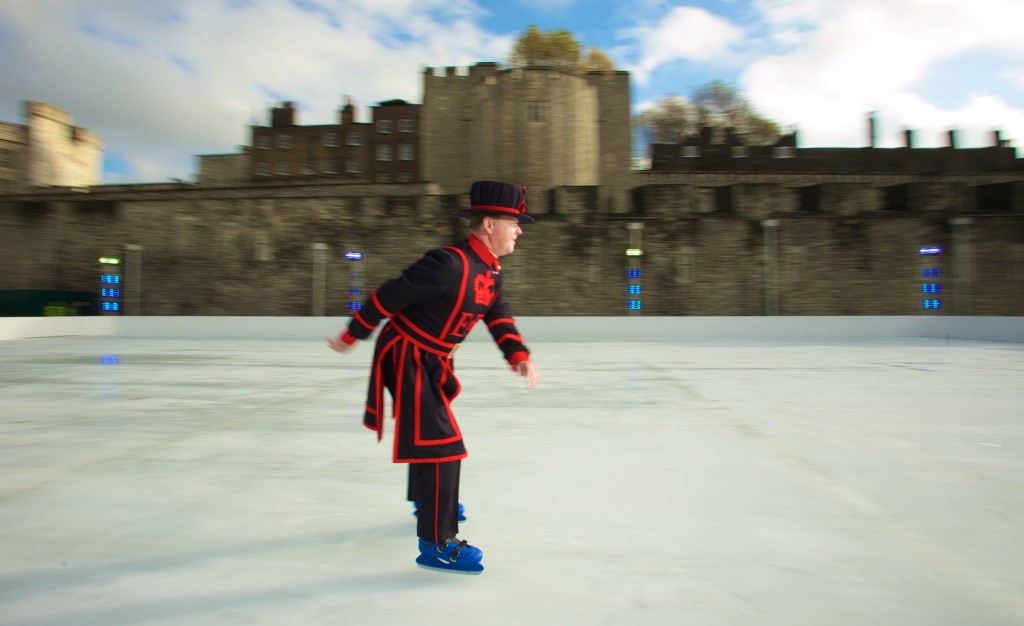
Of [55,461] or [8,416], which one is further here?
[8,416]

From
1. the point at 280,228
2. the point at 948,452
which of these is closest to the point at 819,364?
the point at 948,452

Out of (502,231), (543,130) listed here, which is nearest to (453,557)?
(502,231)

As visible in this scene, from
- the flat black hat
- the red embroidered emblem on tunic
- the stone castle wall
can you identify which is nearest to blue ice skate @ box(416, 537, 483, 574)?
the red embroidered emblem on tunic

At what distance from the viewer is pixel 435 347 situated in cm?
224

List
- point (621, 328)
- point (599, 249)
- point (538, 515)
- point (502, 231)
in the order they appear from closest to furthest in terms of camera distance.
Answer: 1. point (502, 231)
2. point (538, 515)
3. point (621, 328)
4. point (599, 249)

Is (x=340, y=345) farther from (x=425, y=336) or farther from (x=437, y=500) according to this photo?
(x=437, y=500)

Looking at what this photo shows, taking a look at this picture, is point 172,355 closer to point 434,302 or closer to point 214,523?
point 214,523

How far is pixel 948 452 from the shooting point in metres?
3.84

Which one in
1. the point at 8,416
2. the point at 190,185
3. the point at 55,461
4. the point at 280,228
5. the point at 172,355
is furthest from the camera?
the point at 190,185

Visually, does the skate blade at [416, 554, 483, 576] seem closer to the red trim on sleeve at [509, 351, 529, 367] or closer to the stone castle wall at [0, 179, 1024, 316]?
the red trim on sleeve at [509, 351, 529, 367]

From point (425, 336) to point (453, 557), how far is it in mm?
746

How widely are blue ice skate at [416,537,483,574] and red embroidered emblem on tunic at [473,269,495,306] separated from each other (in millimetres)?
838

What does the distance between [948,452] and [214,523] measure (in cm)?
408

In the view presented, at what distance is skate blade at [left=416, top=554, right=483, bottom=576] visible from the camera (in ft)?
6.84
